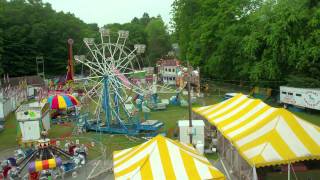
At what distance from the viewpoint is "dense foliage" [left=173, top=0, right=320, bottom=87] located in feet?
108

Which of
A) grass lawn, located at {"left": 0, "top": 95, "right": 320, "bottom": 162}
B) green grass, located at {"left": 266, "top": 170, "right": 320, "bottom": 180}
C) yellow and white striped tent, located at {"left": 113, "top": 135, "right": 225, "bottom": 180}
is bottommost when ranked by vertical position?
grass lawn, located at {"left": 0, "top": 95, "right": 320, "bottom": 162}

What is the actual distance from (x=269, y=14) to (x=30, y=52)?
151 ft

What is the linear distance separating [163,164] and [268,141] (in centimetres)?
398

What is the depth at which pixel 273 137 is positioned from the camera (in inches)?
534

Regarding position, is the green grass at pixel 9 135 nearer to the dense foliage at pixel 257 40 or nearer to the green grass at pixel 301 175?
the green grass at pixel 301 175

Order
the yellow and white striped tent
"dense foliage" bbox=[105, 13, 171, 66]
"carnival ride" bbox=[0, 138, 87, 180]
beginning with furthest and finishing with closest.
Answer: "dense foliage" bbox=[105, 13, 171, 66], "carnival ride" bbox=[0, 138, 87, 180], the yellow and white striped tent

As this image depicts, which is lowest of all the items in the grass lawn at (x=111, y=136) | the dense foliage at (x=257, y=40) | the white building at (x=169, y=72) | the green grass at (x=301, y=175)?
the grass lawn at (x=111, y=136)

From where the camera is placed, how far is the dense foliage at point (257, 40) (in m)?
32.9

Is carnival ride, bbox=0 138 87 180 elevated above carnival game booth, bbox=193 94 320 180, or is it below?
below

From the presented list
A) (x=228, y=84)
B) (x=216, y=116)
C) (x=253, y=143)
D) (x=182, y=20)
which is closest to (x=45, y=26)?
(x=182, y=20)

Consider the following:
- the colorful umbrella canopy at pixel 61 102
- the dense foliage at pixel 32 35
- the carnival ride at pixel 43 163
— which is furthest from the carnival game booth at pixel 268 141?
the dense foliage at pixel 32 35

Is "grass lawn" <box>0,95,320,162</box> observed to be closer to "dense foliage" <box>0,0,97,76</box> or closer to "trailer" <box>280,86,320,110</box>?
"trailer" <box>280,86,320,110</box>

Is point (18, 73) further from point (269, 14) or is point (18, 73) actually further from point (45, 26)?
point (269, 14)

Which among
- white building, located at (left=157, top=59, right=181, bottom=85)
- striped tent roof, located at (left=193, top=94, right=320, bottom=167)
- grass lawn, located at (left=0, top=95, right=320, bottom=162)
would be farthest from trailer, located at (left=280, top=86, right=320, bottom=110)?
white building, located at (left=157, top=59, right=181, bottom=85)
